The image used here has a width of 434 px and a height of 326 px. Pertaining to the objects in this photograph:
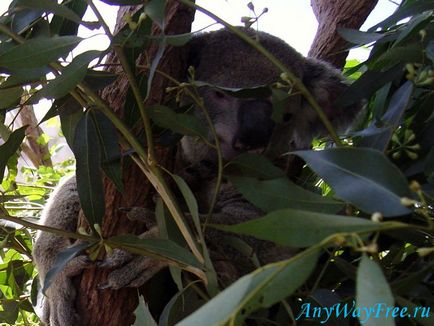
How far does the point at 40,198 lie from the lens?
8.69 feet

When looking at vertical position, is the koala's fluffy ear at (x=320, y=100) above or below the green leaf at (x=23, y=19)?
below

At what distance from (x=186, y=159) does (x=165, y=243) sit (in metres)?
1.00

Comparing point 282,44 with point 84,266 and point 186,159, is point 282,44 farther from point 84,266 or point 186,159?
point 84,266

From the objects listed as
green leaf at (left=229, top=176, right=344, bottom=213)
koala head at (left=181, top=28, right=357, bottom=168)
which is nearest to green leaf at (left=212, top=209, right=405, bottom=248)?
green leaf at (left=229, top=176, right=344, bottom=213)

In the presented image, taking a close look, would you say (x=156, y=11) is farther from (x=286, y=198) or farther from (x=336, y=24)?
(x=336, y=24)

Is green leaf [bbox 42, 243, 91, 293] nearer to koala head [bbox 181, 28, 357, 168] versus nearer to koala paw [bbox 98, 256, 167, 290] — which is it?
koala paw [bbox 98, 256, 167, 290]

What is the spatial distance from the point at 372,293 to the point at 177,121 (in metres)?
0.67

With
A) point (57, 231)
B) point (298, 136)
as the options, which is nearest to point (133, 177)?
point (57, 231)

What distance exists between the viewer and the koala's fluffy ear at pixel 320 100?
196 centimetres

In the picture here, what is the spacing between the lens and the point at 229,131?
6.02 feet

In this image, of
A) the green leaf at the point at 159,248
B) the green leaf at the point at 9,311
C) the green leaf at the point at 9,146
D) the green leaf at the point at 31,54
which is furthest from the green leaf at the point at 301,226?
the green leaf at the point at 9,311

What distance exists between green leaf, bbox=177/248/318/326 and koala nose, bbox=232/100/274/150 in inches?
39.8

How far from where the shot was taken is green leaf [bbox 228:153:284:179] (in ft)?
3.98

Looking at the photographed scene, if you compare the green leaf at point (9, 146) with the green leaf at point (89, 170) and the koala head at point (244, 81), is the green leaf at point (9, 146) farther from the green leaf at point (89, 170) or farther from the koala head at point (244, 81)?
the koala head at point (244, 81)
